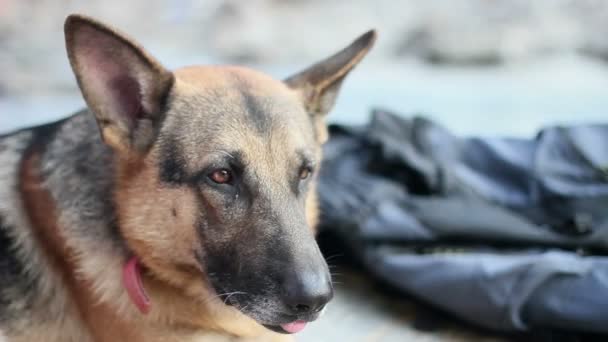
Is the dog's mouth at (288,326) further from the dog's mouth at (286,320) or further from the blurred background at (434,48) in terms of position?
the blurred background at (434,48)

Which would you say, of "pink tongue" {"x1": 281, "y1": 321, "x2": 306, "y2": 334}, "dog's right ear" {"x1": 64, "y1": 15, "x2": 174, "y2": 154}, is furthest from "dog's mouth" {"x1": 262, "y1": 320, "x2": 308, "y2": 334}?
"dog's right ear" {"x1": 64, "y1": 15, "x2": 174, "y2": 154}

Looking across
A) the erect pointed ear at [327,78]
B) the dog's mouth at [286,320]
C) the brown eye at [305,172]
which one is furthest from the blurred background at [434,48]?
the dog's mouth at [286,320]

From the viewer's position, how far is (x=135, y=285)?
1.63 meters

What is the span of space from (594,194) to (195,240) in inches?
70.5

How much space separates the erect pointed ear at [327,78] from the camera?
1889 mm

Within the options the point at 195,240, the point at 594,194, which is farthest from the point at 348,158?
the point at 195,240

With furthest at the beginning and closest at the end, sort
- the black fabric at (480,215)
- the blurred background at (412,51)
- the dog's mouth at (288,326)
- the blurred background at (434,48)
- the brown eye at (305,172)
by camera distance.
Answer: the blurred background at (434,48), the blurred background at (412,51), the black fabric at (480,215), the brown eye at (305,172), the dog's mouth at (288,326)

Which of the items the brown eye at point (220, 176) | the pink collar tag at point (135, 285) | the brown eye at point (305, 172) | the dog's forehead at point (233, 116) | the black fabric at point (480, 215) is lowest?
the black fabric at point (480, 215)

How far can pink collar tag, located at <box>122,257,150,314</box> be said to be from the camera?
1620 millimetres

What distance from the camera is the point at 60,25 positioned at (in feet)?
10.1

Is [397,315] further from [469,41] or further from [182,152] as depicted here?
[469,41]

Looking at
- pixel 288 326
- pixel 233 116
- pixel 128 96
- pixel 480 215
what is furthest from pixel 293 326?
pixel 480 215

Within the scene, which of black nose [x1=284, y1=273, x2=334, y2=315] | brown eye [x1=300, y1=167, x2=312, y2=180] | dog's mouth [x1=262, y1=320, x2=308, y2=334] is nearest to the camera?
black nose [x1=284, y1=273, x2=334, y2=315]

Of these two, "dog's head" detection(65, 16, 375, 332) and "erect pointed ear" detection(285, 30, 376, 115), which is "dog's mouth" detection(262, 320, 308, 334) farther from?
"erect pointed ear" detection(285, 30, 376, 115)
